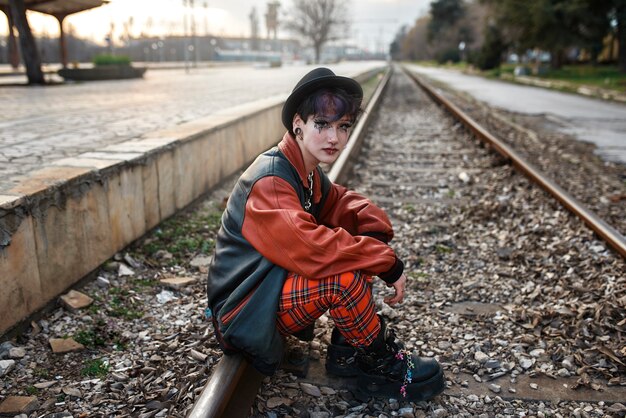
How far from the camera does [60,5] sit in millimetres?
16281

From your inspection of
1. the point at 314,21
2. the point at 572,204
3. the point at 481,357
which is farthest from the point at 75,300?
the point at 314,21

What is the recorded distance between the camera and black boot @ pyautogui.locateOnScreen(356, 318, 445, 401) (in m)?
2.38

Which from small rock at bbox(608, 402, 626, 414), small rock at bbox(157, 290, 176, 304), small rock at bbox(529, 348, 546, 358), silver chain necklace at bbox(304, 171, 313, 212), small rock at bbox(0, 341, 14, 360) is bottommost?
small rock at bbox(529, 348, 546, 358)

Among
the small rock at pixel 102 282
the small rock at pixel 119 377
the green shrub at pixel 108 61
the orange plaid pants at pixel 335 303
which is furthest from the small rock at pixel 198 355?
the green shrub at pixel 108 61

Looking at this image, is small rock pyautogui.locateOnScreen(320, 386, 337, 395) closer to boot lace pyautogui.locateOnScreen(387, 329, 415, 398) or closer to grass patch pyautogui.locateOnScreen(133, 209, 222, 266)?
boot lace pyautogui.locateOnScreen(387, 329, 415, 398)

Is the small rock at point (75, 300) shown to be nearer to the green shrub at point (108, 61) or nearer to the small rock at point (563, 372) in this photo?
the small rock at point (563, 372)

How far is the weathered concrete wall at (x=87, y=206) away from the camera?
2.71m

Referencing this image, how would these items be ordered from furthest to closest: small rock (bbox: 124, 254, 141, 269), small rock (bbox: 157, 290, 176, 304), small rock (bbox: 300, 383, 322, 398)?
small rock (bbox: 124, 254, 141, 269), small rock (bbox: 157, 290, 176, 304), small rock (bbox: 300, 383, 322, 398)

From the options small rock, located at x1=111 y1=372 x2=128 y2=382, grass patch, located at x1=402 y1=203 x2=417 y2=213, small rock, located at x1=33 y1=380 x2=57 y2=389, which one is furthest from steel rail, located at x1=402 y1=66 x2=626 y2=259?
small rock, located at x1=33 y1=380 x2=57 y2=389

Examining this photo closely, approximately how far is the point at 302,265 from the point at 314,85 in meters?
0.73

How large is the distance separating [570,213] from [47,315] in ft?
13.8

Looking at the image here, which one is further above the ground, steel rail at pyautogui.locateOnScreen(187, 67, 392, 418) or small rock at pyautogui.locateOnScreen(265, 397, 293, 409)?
steel rail at pyautogui.locateOnScreen(187, 67, 392, 418)

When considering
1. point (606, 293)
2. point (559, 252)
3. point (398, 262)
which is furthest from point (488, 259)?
point (398, 262)

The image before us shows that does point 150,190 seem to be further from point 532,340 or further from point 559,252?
point 559,252
